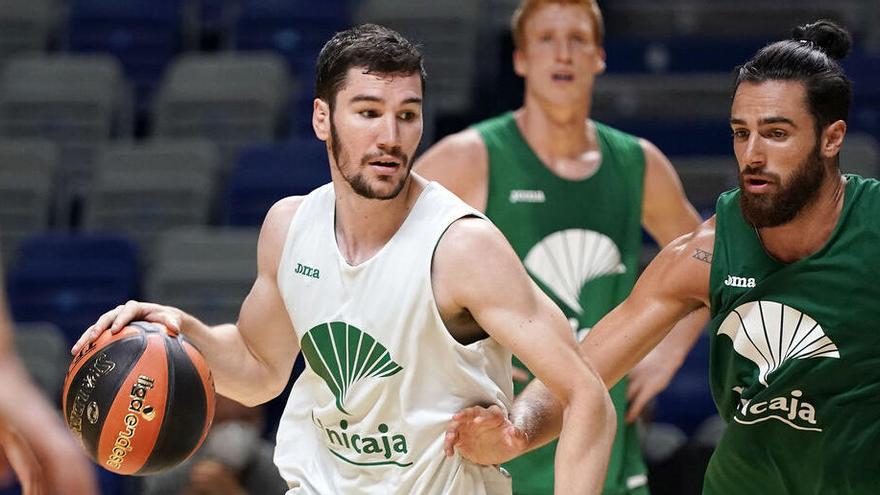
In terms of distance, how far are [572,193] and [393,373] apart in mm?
1810

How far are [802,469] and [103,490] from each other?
4396 millimetres

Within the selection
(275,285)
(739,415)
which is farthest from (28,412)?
(739,415)

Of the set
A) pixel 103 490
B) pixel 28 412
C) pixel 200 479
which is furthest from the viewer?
pixel 103 490

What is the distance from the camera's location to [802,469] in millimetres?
3779

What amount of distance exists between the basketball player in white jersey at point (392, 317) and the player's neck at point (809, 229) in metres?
0.62

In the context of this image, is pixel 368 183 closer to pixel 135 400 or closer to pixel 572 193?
pixel 135 400

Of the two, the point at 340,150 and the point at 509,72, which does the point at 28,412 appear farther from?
the point at 509,72

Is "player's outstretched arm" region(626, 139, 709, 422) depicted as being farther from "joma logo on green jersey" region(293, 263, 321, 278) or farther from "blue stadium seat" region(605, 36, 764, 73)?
"blue stadium seat" region(605, 36, 764, 73)

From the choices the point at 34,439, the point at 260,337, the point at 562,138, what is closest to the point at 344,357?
the point at 260,337

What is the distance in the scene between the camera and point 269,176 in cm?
856

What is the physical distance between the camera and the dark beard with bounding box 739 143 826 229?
374 centimetres

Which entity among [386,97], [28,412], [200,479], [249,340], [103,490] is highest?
[386,97]

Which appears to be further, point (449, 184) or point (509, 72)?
point (509, 72)

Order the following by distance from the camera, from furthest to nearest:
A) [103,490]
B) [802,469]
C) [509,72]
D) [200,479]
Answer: [509,72] < [103,490] < [200,479] < [802,469]
